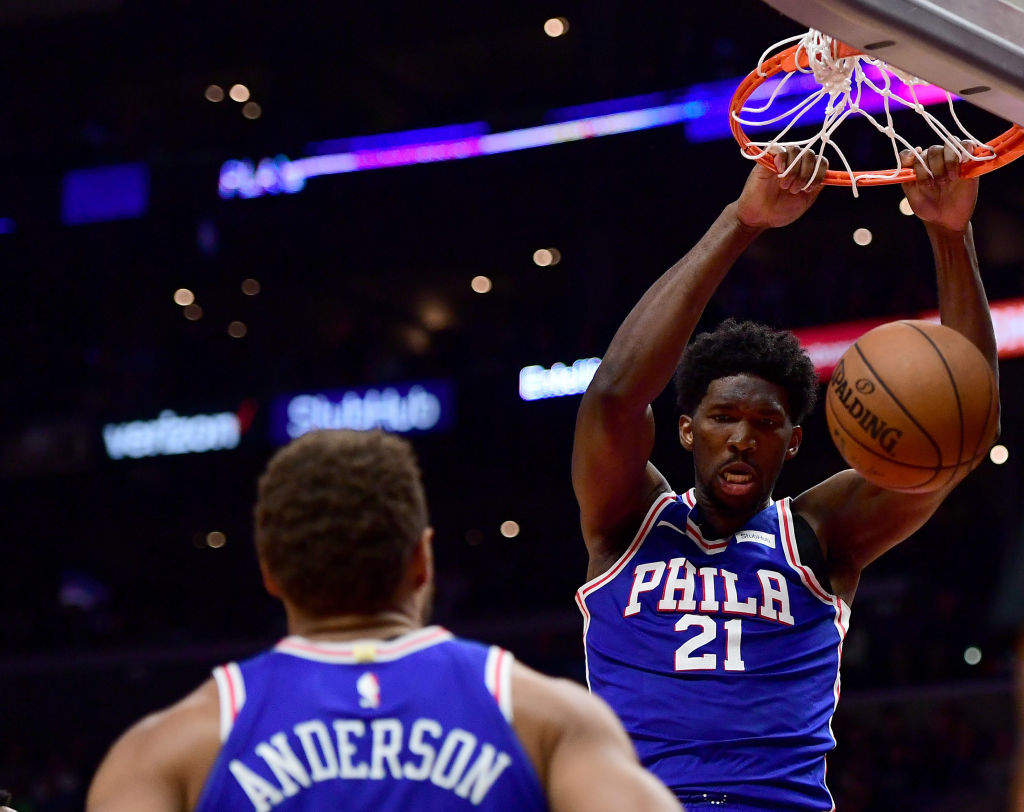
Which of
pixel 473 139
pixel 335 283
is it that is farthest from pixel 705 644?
pixel 335 283

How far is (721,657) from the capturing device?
351 cm

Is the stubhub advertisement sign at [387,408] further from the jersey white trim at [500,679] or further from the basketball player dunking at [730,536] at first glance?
the jersey white trim at [500,679]

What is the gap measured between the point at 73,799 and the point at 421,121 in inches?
353

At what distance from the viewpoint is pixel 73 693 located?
16.5 metres

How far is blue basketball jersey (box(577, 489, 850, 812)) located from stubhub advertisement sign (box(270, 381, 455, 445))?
42.0 feet

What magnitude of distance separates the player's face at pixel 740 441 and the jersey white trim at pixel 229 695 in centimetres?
183

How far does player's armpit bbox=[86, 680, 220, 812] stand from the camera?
1.95 meters

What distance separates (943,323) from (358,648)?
7.31ft

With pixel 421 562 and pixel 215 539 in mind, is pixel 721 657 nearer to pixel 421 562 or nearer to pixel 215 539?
pixel 421 562

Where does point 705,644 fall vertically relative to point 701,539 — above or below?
below

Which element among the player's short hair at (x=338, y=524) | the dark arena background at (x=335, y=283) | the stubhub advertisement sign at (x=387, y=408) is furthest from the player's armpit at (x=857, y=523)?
the stubhub advertisement sign at (x=387, y=408)

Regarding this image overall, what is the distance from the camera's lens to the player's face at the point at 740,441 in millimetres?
3646

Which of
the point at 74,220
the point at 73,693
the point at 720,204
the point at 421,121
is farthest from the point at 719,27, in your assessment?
the point at 73,693

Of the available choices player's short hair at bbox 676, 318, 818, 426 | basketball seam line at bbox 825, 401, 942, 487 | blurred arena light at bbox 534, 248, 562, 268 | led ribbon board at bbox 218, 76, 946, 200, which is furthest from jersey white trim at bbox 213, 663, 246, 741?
blurred arena light at bbox 534, 248, 562, 268
